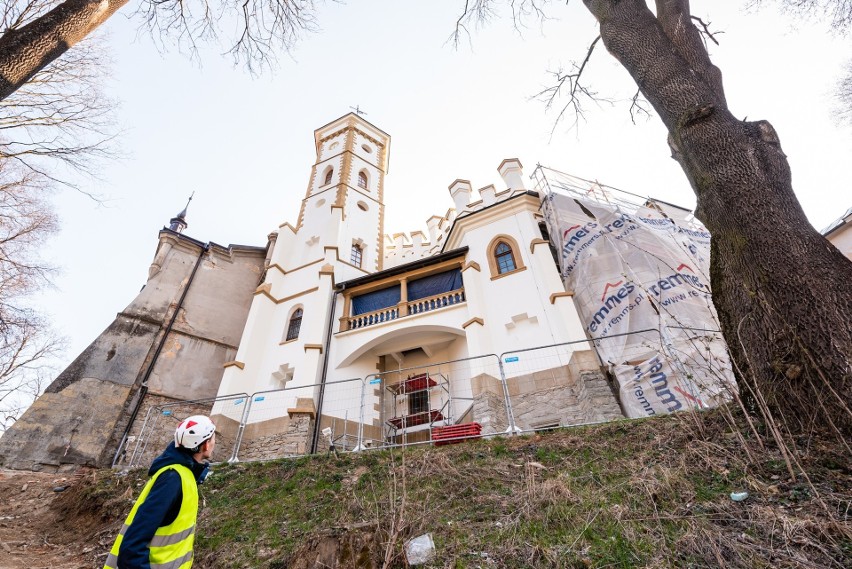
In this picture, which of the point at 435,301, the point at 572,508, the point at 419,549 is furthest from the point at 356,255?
the point at 572,508

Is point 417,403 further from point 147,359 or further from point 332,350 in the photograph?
point 147,359

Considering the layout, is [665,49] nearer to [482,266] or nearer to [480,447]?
[480,447]

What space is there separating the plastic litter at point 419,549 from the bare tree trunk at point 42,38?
19.4ft

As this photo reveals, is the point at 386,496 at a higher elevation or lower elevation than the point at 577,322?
lower

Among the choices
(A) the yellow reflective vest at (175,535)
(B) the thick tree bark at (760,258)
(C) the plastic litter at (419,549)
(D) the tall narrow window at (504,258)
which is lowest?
(C) the plastic litter at (419,549)

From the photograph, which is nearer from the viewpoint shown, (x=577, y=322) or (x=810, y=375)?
(x=810, y=375)

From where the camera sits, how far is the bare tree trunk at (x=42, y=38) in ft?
13.5

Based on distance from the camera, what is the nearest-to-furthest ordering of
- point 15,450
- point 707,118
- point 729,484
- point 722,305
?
point 729,484
point 722,305
point 707,118
point 15,450

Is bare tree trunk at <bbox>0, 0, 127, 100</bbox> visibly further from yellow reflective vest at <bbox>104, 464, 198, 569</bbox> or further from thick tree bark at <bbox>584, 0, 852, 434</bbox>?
thick tree bark at <bbox>584, 0, 852, 434</bbox>

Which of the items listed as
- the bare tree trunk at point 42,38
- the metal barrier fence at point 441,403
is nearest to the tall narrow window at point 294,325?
the metal barrier fence at point 441,403

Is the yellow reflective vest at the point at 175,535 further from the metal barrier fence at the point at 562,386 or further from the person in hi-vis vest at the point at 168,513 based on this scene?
the metal barrier fence at the point at 562,386

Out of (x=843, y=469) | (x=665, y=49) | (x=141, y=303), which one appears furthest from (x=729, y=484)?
(x=141, y=303)

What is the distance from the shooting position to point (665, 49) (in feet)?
15.9

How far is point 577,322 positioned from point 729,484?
323 inches
